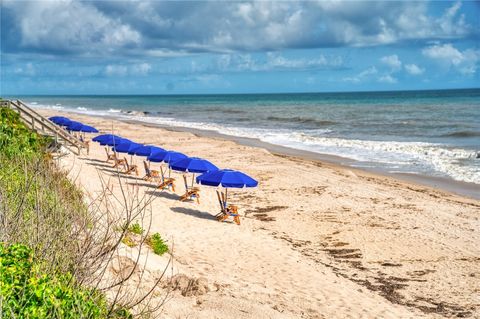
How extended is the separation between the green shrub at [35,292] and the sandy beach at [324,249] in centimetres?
163

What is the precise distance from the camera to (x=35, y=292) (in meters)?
4.38

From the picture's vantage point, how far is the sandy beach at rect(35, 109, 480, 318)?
29.2 ft

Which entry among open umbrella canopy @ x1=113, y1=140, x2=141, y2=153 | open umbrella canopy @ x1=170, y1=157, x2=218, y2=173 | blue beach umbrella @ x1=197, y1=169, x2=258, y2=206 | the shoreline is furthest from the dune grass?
the shoreline

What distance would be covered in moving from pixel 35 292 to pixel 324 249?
8.68 metres

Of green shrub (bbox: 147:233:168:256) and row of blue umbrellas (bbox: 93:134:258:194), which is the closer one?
green shrub (bbox: 147:233:168:256)

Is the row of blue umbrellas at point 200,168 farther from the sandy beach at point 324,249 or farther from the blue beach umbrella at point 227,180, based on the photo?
the sandy beach at point 324,249

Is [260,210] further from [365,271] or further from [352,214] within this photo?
[365,271]

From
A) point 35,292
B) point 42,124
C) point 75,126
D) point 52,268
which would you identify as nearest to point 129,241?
point 52,268

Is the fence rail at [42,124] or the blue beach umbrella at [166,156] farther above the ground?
the fence rail at [42,124]

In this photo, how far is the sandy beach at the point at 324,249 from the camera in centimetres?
889

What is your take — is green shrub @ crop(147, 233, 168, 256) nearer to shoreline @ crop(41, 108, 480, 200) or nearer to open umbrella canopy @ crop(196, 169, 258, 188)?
open umbrella canopy @ crop(196, 169, 258, 188)

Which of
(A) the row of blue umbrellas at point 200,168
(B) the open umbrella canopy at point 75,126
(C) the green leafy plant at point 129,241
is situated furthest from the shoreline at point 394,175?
(C) the green leafy plant at point 129,241

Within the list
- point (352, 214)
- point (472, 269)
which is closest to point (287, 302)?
point (472, 269)

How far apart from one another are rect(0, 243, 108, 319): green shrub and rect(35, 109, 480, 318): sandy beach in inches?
Answer: 64.2
